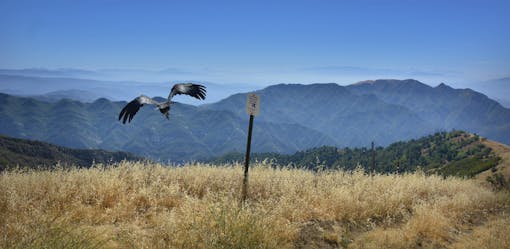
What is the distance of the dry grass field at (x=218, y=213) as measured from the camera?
250 inches

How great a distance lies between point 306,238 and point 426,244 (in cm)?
261

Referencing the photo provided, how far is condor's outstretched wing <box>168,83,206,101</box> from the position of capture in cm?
860

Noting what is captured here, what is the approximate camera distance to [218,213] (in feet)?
23.8

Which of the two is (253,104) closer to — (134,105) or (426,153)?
(134,105)

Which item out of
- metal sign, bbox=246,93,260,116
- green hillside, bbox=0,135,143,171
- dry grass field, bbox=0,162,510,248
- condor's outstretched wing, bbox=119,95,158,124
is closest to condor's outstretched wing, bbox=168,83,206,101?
Answer: condor's outstretched wing, bbox=119,95,158,124

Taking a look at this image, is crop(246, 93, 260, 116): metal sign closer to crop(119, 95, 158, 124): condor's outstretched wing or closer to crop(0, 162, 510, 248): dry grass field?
crop(0, 162, 510, 248): dry grass field

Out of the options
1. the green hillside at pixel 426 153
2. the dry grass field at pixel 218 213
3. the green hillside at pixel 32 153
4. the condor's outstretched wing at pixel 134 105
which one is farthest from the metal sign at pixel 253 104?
the green hillside at pixel 32 153

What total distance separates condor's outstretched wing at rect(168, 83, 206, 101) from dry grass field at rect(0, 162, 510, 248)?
6.81 feet

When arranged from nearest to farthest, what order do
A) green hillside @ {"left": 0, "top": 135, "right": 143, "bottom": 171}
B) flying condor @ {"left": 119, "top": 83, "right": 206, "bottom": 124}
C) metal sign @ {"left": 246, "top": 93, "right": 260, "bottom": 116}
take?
flying condor @ {"left": 119, "top": 83, "right": 206, "bottom": 124}, metal sign @ {"left": 246, "top": 93, "right": 260, "bottom": 116}, green hillside @ {"left": 0, "top": 135, "right": 143, "bottom": 171}

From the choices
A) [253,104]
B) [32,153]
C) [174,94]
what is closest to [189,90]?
[174,94]

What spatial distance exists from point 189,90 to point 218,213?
2777 mm

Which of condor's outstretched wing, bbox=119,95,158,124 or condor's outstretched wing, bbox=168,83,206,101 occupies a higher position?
condor's outstretched wing, bbox=168,83,206,101

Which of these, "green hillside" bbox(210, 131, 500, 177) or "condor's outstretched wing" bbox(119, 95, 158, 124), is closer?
"condor's outstretched wing" bbox(119, 95, 158, 124)

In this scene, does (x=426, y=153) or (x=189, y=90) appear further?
(x=426, y=153)
